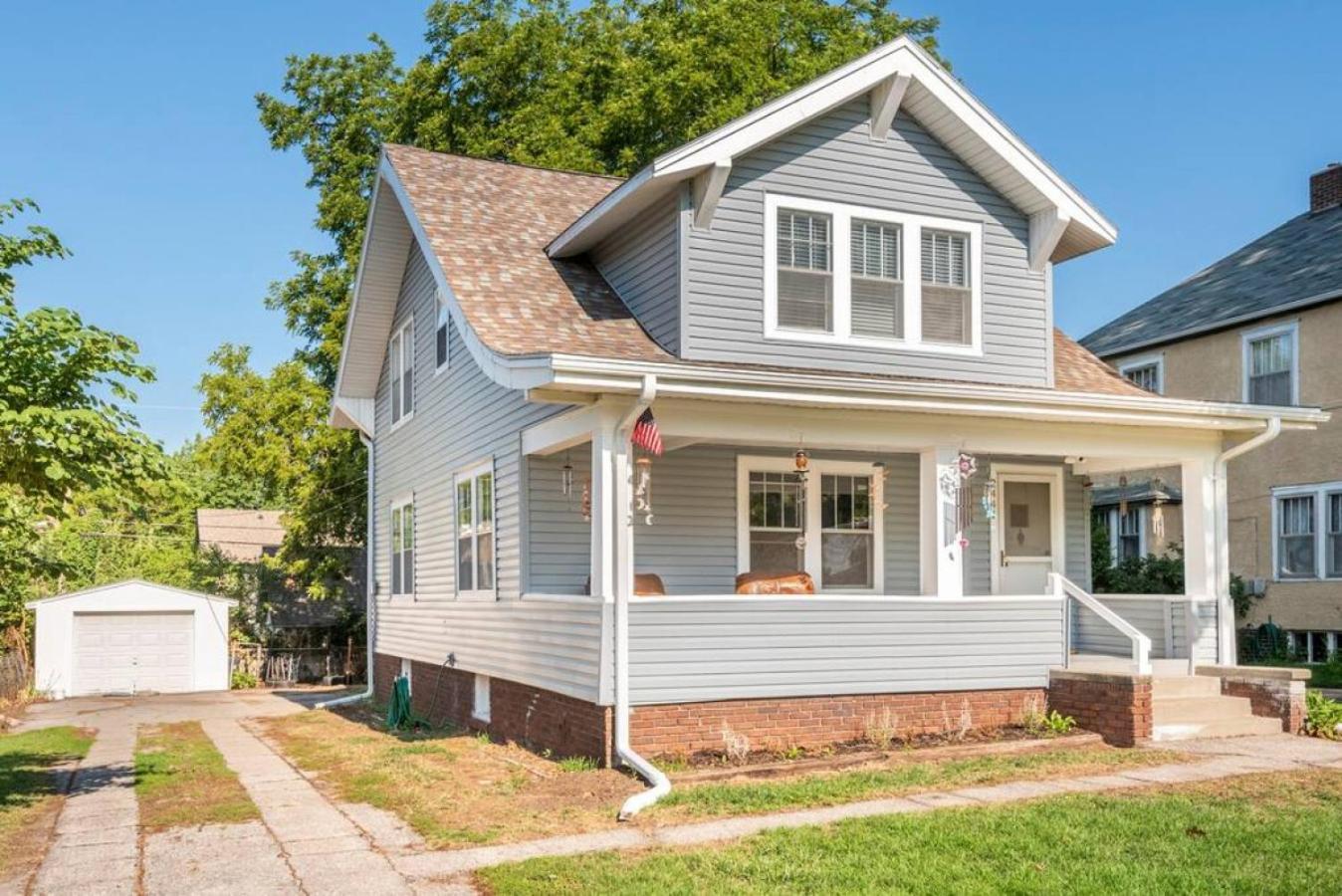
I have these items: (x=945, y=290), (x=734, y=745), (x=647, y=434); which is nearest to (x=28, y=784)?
(x=734, y=745)

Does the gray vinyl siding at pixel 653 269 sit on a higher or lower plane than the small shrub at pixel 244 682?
higher

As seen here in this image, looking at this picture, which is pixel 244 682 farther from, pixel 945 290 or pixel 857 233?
pixel 945 290

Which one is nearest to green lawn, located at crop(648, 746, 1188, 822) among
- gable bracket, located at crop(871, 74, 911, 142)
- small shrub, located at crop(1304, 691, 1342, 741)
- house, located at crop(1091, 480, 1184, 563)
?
small shrub, located at crop(1304, 691, 1342, 741)

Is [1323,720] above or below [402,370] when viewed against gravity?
below

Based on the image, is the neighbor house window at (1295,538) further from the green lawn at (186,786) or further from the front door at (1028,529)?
the green lawn at (186,786)

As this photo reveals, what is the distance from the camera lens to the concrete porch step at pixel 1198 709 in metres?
12.1

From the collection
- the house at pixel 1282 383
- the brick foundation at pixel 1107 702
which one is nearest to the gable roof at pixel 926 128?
the brick foundation at pixel 1107 702

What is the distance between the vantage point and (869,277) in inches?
523

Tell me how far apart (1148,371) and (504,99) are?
14833 millimetres

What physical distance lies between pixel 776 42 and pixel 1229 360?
1182 cm

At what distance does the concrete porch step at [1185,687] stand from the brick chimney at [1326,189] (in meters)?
17.7

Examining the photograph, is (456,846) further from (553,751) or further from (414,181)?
(414,181)

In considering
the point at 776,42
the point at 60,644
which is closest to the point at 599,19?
the point at 776,42

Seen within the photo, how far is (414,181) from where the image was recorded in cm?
1605
